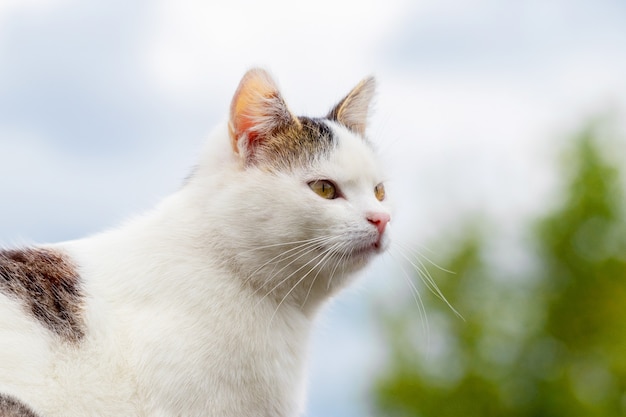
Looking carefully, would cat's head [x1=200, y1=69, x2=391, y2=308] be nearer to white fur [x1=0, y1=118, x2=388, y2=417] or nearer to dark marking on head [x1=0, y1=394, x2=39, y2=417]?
white fur [x1=0, y1=118, x2=388, y2=417]

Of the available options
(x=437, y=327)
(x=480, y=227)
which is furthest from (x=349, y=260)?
(x=480, y=227)

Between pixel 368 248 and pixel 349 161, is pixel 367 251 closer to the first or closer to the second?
pixel 368 248

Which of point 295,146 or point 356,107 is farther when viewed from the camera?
point 356,107

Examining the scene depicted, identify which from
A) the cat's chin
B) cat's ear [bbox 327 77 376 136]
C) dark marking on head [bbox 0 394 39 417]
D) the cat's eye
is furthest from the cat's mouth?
dark marking on head [bbox 0 394 39 417]

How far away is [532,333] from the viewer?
10242 mm

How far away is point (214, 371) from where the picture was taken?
91.9 inches

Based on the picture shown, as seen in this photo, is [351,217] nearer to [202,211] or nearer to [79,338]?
[202,211]

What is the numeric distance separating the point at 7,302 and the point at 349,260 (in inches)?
41.7

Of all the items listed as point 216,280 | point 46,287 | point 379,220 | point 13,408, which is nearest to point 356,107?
point 379,220

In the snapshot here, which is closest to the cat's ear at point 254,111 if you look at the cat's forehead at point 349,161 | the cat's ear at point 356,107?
the cat's forehead at point 349,161

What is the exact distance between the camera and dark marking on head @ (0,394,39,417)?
1.98m

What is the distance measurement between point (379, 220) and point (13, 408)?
3.95 ft

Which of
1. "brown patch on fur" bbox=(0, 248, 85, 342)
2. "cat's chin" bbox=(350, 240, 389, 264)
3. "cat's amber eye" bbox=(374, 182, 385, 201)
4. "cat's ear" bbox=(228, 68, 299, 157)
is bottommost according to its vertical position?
"cat's chin" bbox=(350, 240, 389, 264)

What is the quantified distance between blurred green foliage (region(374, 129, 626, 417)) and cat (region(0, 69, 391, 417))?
6.83 metres
